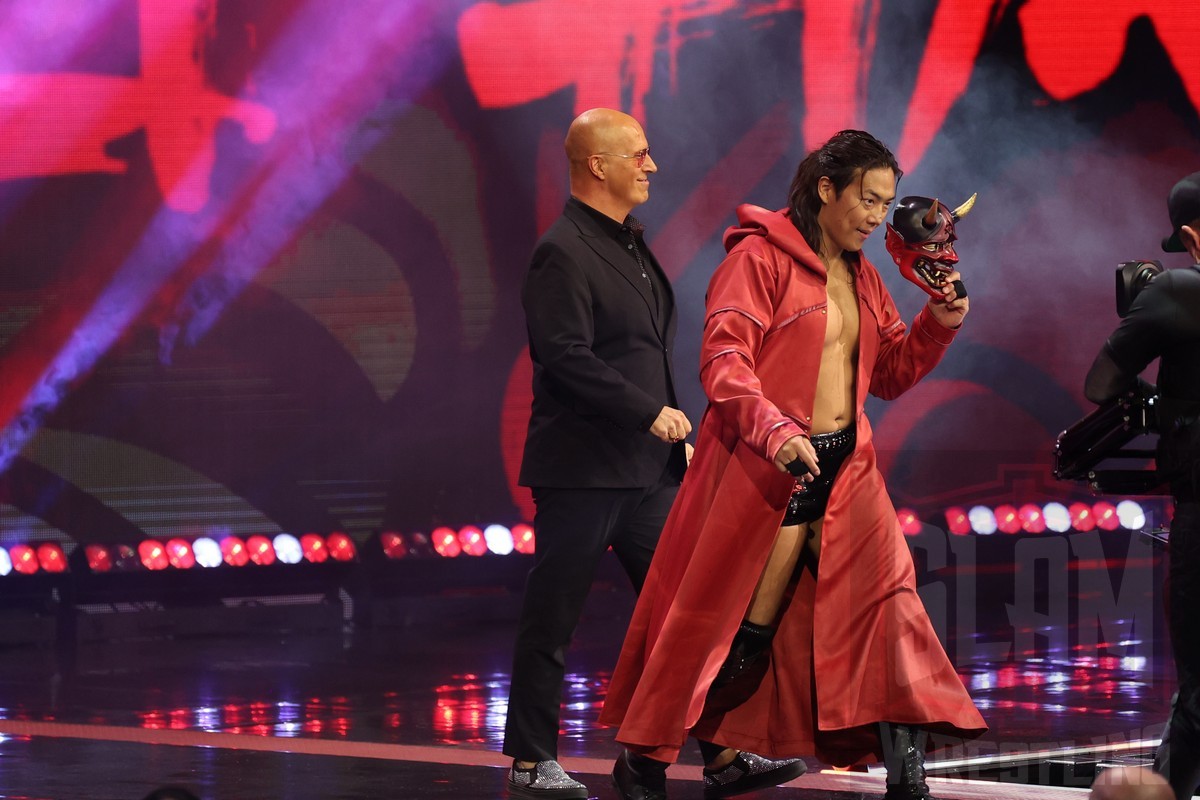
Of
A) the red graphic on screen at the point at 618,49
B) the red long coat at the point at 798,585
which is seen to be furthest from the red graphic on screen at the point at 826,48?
the red long coat at the point at 798,585

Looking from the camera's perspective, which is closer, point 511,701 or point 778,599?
point 778,599

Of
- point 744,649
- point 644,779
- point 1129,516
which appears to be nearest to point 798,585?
point 744,649

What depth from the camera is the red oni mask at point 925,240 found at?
4.06m

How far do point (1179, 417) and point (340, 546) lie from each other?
5.21 m

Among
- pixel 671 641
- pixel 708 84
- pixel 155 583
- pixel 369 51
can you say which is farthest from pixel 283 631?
pixel 671 641

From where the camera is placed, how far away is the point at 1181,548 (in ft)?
11.8

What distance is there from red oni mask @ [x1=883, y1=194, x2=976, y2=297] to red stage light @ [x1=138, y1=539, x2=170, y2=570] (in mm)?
4864

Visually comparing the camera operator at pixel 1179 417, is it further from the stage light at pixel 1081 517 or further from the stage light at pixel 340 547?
the stage light at pixel 1081 517

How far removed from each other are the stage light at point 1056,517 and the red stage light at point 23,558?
501cm

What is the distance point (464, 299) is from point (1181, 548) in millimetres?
5090

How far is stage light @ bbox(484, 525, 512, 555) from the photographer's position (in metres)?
8.30

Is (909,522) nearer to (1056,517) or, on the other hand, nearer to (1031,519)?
(1031,519)

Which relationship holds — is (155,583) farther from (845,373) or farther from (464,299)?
(845,373)

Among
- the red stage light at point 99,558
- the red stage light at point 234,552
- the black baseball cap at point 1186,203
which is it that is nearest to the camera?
the black baseball cap at point 1186,203
